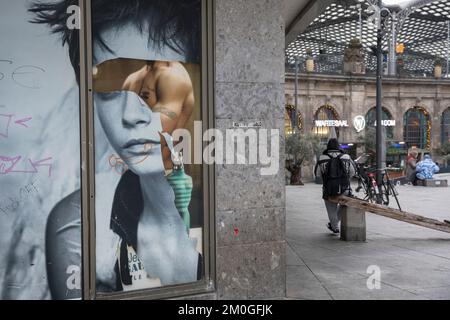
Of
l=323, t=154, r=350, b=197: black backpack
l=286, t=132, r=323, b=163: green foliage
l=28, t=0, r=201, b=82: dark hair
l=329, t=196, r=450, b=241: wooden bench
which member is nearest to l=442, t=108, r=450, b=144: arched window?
l=286, t=132, r=323, b=163: green foliage

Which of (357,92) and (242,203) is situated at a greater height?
(357,92)

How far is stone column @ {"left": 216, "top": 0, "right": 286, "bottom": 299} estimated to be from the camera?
4672 mm

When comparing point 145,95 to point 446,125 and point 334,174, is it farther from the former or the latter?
point 446,125

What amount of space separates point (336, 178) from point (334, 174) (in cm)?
9

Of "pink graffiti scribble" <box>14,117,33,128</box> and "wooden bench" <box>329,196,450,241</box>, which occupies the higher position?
"pink graffiti scribble" <box>14,117,33,128</box>

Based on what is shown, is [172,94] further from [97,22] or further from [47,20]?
[47,20]

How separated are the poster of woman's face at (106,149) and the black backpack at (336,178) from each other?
448 centimetres

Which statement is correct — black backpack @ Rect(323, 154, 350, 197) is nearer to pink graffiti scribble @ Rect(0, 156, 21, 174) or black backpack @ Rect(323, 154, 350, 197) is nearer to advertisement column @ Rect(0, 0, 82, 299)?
advertisement column @ Rect(0, 0, 82, 299)

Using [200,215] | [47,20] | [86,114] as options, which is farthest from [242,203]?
[47,20]

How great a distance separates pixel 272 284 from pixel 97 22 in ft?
10.8

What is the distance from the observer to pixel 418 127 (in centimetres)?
4741

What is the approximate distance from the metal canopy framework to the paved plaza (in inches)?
1420

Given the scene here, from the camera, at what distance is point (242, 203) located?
476cm

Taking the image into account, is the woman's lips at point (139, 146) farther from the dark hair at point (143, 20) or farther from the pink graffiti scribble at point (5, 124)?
the pink graffiti scribble at point (5, 124)
